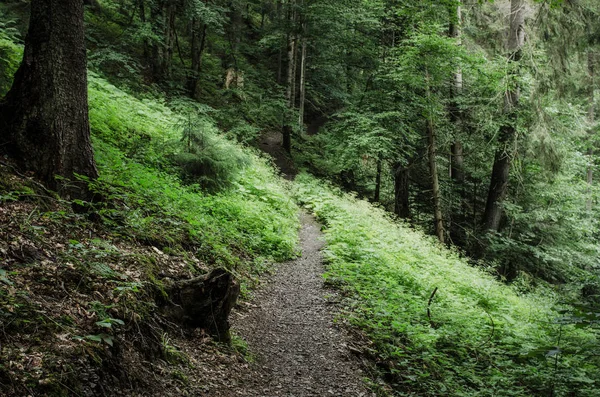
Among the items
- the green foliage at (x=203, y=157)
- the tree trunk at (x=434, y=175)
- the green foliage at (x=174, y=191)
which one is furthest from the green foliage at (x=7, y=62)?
the tree trunk at (x=434, y=175)

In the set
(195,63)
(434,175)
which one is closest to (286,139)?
(195,63)

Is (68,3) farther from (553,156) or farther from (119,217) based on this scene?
(553,156)

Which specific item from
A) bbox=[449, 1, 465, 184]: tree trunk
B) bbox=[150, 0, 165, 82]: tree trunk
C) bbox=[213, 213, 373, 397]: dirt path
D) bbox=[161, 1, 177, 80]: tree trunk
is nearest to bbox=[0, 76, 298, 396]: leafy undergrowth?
bbox=[213, 213, 373, 397]: dirt path

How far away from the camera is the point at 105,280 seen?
3.78 metres

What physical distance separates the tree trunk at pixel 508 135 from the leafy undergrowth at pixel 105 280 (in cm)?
1054

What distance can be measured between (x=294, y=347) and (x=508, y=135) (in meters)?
12.0

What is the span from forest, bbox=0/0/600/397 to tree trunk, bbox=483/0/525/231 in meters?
0.09

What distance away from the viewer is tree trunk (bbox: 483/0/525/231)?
13420mm

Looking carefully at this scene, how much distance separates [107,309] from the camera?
343 cm

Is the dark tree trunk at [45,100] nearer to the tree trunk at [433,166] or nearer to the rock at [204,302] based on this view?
the rock at [204,302]

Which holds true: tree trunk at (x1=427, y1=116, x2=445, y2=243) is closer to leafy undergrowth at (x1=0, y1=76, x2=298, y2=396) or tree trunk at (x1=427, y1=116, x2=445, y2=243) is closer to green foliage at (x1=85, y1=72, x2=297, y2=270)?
green foliage at (x1=85, y1=72, x2=297, y2=270)

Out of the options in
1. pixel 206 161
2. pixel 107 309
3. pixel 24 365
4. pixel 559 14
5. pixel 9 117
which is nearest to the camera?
pixel 24 365

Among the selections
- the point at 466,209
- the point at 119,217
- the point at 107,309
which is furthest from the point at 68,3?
the point at 466,209

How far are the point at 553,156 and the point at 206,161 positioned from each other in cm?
1196
